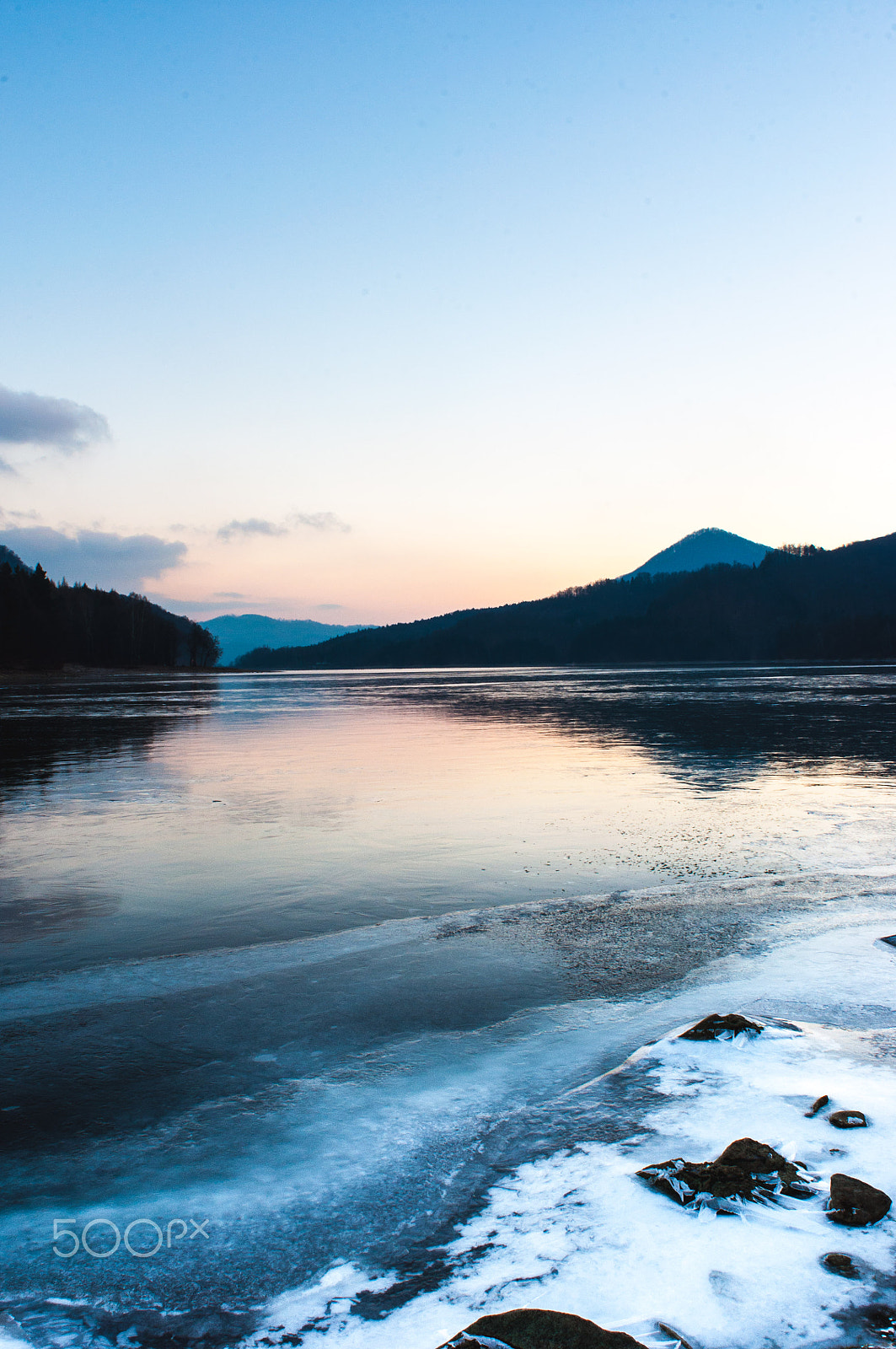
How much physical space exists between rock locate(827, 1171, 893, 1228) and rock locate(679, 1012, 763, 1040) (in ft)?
4.86

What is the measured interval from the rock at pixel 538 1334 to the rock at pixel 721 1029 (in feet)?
7.72

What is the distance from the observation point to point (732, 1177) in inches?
130

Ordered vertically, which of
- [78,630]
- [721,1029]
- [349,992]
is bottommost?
[349,992]

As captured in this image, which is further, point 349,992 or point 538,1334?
point 349,992

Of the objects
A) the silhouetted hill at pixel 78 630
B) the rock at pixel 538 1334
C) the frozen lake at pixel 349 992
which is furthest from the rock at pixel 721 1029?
the silhouetted hill at pixel 78 630

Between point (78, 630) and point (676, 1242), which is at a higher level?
point (78, 630)

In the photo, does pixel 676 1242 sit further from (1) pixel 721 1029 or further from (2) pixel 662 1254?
(1) pixel 721 1029

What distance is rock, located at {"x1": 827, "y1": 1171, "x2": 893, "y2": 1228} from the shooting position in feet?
9.92

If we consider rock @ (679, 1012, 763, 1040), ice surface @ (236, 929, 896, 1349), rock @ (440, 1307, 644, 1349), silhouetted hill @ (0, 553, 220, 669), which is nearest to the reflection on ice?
ice surface @ (236, 929, 896, 1349)

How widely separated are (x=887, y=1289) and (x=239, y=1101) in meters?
2.94

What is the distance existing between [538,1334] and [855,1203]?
1.38m

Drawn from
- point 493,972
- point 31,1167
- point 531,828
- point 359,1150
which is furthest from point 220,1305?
point 531,828

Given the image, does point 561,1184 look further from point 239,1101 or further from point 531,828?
point 531,828

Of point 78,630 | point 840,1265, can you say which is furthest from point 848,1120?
point 78,630
